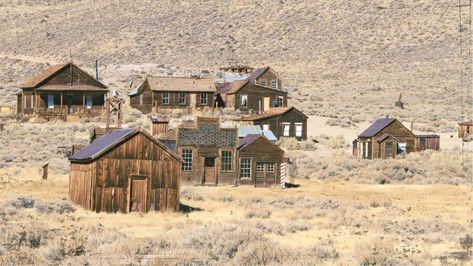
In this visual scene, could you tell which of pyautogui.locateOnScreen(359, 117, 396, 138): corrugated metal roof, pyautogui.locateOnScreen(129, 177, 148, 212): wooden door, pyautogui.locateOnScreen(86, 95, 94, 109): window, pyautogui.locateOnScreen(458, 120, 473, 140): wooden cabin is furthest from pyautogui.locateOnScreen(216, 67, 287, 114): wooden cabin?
pyautogui.locateOnScreen(129, 177, 148, 212): wooden door

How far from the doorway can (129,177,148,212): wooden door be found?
522 inches

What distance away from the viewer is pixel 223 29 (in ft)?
405

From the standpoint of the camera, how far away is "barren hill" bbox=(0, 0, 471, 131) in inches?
3962

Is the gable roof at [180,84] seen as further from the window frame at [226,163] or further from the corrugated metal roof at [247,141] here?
the window frame at [226,163]

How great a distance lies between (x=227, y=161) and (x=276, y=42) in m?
78.7

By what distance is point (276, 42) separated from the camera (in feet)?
391

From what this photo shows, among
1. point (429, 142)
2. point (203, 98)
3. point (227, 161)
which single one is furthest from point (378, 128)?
point (203, 98)

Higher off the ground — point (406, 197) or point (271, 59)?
point (271, 59)

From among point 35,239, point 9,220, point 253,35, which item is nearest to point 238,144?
point 9,220

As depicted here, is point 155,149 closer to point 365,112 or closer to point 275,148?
point 275,148

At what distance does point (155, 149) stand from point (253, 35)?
93815mm

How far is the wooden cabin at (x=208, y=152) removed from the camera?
4162cm

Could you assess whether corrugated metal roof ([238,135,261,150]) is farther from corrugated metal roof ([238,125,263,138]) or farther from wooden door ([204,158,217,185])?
corrugated metal roof ([238,125,263,138])

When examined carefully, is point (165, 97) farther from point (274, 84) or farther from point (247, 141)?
Result: point (247, 141)
